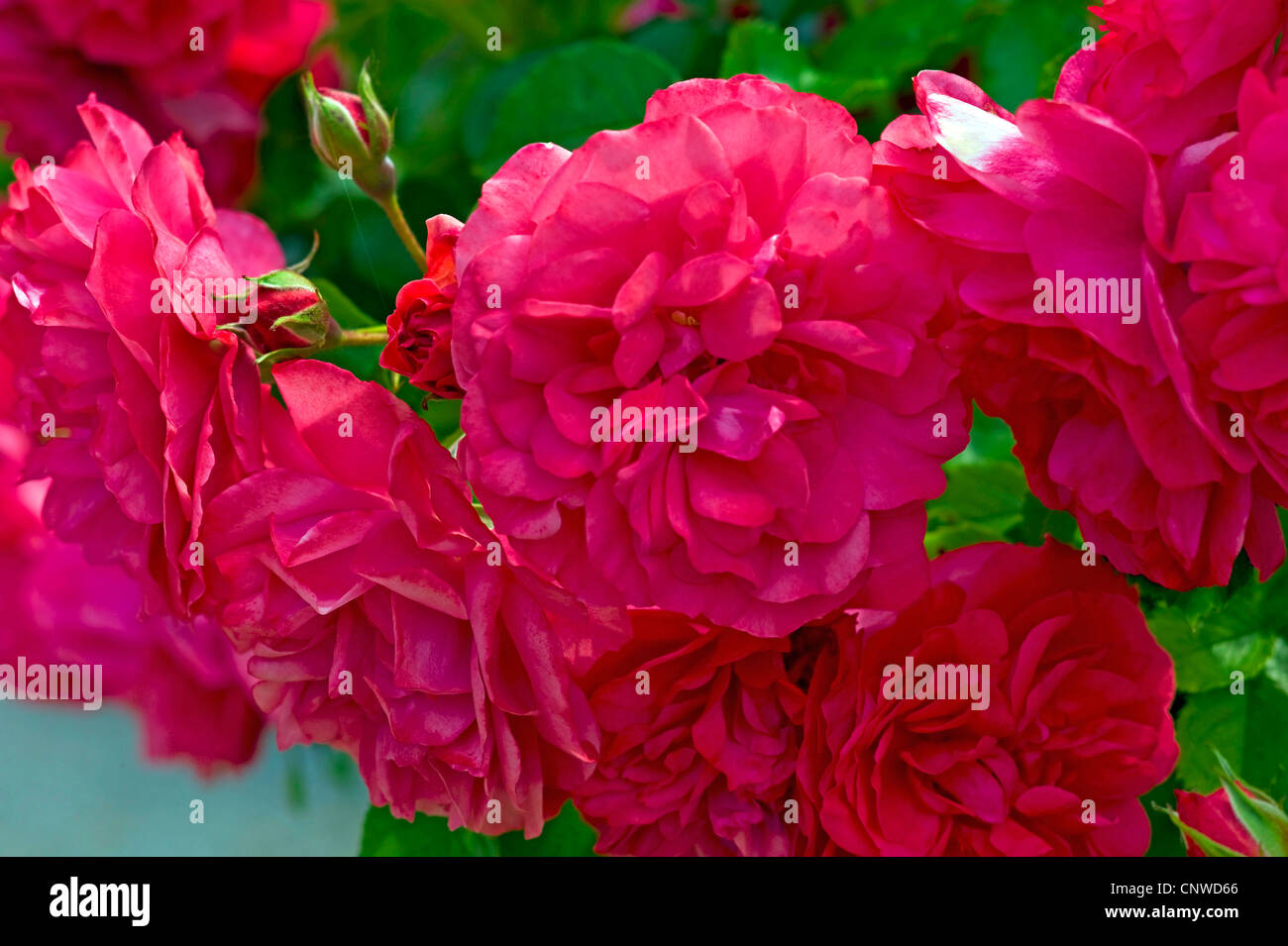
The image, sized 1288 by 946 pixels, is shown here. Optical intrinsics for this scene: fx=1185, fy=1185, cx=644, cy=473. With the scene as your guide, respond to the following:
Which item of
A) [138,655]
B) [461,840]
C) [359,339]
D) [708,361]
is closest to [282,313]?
[359,339]

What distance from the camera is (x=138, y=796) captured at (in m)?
1.02

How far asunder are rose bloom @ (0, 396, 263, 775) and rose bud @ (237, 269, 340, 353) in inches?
11.9

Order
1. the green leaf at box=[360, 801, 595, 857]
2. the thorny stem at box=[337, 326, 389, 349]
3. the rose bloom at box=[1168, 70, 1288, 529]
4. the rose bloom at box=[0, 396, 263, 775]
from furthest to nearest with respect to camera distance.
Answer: the rose bloom at box=[0, 396, 263, 775], the green leaf at box=[360, 801, 595, 857], the thorny stem at box=[337, 326, 389, 349], the rose bloom at box=[1168, 70, 1288, 529]

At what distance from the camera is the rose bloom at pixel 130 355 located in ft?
1.12

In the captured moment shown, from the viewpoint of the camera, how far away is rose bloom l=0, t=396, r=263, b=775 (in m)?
0.65

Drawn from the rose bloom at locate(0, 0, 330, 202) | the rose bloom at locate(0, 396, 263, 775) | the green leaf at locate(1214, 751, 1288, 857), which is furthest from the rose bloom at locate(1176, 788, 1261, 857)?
the rose bloom at locate(0, 0, 330, 202)

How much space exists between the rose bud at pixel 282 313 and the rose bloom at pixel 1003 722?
0.19 meters

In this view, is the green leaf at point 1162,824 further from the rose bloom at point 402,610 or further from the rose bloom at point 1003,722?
the rose bloom at point 402,610

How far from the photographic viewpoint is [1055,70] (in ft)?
1.56

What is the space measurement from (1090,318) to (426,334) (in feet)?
0.58

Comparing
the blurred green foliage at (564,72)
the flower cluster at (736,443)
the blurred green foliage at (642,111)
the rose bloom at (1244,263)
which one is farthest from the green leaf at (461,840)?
the rose bloom at (1244,263)

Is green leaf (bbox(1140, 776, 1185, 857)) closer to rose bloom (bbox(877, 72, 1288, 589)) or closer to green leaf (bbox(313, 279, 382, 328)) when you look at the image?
rose bloom (bbox(877, 72, 1288, 589))

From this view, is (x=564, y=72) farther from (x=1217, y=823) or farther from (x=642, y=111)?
(x=1217, y=823)
